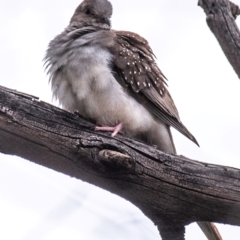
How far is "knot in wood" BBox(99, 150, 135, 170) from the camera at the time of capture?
337 cm

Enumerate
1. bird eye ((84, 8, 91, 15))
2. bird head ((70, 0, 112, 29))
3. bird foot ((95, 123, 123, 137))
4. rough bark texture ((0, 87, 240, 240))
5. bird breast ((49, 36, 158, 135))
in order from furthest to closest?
1. bird eye ((84, 8, 91, 15))
2. bird head ((70, 0, 112, 29))
3. bird breast ((49, 36, 158, 135))
4. bird foot ((95, 123, 123, 137))
5. rough bark texture ((0, 87, 240, 240))

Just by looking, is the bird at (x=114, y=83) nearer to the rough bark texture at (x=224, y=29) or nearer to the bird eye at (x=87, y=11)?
the bird eye at (x=87, y=11)

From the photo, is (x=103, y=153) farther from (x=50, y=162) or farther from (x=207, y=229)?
(x=207, y=229)

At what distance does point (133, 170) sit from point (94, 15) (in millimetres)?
2267

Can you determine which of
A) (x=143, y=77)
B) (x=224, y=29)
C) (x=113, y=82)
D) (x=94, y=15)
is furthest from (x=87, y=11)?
(x=224, y=29)

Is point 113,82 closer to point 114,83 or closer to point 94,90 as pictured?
point 114,83

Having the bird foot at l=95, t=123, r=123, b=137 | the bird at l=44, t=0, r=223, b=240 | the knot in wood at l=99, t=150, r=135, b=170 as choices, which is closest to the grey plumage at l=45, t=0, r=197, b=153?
the bird at l=44, t=0, r=223, b=240

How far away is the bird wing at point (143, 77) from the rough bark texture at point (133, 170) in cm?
103

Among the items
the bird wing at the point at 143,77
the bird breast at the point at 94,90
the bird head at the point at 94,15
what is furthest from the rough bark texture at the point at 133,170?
the bird head at the point at 94,15

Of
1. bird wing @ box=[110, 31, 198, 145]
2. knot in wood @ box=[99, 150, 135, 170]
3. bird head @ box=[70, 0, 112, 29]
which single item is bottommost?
knot in wood @ box=[99, 150, 135, 170]

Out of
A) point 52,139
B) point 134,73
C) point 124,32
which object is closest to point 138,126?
point 134,73

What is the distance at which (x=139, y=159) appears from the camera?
359 cm

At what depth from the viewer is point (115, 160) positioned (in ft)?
11.1

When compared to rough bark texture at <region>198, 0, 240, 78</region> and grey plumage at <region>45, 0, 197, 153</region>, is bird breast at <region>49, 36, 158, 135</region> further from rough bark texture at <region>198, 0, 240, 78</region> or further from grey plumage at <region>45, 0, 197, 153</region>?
rough bark texture at <region>198, 0, 240, 78</region>
